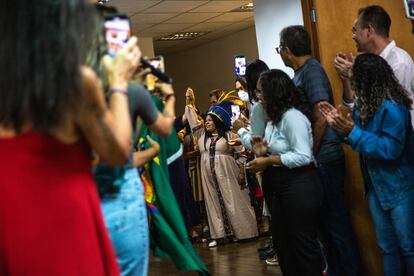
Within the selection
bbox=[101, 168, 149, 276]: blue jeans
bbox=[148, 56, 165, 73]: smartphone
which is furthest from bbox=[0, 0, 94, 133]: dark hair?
bbox=[148, 56, 165, 73]: smartphone

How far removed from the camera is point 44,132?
1310mm

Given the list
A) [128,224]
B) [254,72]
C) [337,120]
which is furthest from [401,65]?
[128,224]

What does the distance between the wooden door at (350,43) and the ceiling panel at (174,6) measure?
412 centimetres

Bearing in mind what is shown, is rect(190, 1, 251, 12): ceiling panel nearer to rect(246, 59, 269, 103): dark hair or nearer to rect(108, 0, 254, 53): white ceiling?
rect(108, 0, 254, 53): white ceiling

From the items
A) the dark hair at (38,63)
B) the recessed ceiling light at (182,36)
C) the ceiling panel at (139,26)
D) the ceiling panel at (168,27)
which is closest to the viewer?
the dark hair at (38,63)

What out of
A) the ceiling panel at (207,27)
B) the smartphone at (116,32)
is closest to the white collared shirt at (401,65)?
the smartphone at (116,32)

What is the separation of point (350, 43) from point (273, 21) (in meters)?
0.87

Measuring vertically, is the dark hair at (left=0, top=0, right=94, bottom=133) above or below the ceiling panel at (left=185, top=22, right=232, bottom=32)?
below

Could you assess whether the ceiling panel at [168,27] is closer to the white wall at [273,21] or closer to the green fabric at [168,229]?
the white wall at [273,21]

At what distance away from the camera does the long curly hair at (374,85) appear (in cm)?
269

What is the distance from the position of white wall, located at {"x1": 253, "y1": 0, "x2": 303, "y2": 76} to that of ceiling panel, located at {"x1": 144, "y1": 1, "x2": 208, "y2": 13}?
3.16 meters

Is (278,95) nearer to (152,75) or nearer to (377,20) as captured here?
(377,20)

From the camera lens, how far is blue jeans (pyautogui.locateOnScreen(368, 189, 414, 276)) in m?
2.65

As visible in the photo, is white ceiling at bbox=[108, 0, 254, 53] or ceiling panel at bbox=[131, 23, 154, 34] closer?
white ceiling at bbox=[108, 0, 254, 53]
